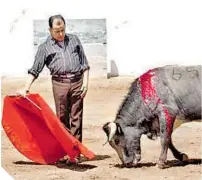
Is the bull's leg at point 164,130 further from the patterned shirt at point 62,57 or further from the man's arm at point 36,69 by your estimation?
the man's arm at point 36,69

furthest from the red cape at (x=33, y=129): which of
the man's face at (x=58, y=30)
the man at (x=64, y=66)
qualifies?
the man's face at (x=58, y=30)

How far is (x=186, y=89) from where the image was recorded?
28.1ft

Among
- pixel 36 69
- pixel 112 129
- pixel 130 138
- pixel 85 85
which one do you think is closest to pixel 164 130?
pixel 130 138

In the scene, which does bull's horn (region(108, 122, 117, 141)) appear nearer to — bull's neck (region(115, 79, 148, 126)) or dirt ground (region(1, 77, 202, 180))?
bull's neck (region(115, 79, 148, 126))

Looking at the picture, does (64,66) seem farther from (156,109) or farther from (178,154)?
(178,154)

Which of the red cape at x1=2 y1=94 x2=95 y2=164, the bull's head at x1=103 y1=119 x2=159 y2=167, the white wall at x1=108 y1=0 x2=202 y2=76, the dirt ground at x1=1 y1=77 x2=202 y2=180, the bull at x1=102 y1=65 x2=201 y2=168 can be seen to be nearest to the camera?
the dirt ground at x1=1 y1=77 x2=202 y2=180

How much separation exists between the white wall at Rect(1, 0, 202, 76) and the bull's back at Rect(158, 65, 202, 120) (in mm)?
1709

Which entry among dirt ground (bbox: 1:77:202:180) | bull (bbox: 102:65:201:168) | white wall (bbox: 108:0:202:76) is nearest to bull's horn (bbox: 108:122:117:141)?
bull (bbox: 102:65:201:168)

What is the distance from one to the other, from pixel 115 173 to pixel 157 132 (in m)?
0.56

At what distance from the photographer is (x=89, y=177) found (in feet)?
27.2

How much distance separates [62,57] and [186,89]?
115 centimetres

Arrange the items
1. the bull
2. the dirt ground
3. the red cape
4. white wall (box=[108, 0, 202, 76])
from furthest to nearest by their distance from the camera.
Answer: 1. white wall (box=[108, 0, 202, 76])
2. the red cape
3. the bull
4. the dirt ground

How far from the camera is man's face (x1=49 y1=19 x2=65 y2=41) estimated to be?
8.55 meters

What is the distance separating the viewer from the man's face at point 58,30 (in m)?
8.55
